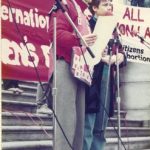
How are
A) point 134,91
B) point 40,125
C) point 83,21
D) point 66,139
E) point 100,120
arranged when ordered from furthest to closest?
point 134,91 → point 40,125 → point 100,120 → point 83,21 → point 66,139

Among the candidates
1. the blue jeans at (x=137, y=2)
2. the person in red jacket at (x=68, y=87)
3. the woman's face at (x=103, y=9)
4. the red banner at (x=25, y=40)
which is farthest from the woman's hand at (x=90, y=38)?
the blue jeans at (x=137, y=2)

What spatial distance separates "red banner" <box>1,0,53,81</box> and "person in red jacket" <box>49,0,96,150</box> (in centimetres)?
12

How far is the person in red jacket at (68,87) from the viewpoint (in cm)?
353

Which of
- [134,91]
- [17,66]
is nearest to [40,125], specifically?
[17,66]

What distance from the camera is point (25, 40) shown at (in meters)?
3.71

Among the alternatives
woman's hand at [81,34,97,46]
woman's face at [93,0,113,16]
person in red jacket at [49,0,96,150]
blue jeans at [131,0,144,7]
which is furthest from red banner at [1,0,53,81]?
blue jeans at [131,0,144,7]

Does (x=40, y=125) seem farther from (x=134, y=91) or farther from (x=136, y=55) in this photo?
(x=134, y=91)

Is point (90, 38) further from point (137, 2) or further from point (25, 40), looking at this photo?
point (137, 2)

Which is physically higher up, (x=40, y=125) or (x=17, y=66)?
(x=17, y=66)

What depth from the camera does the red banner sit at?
3.60 metres

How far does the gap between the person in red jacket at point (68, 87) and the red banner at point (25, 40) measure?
121 millimetres

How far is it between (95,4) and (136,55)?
123cm

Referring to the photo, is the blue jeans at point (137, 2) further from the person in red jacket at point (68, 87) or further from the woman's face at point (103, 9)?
the person in red jacket at point (68, 87)

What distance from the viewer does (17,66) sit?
3.68 meters
